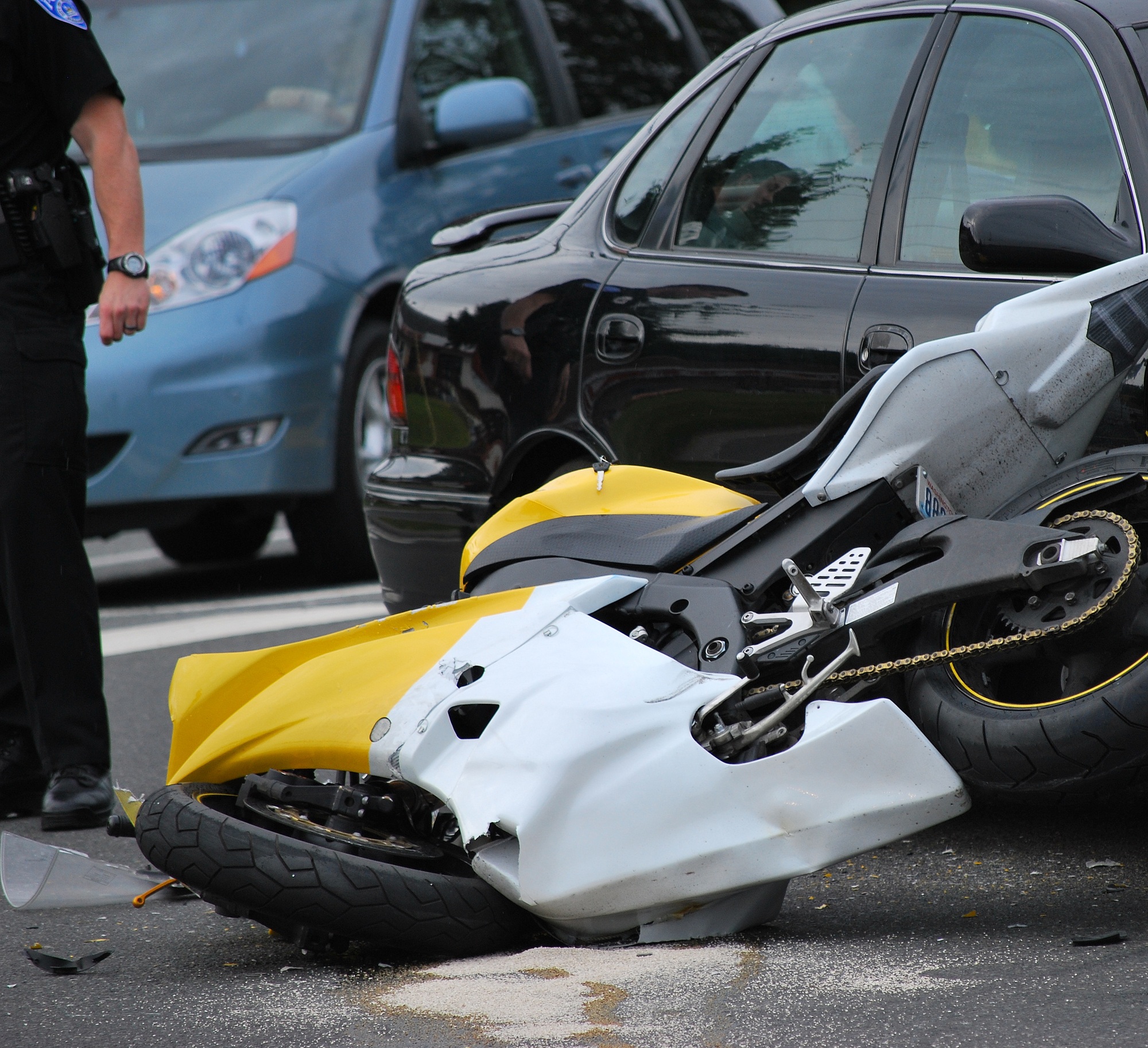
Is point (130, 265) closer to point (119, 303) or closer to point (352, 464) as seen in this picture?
point (119, 303)

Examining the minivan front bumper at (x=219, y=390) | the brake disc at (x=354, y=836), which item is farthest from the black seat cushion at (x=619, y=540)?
the minivan front bumper at (x=219, y=390)

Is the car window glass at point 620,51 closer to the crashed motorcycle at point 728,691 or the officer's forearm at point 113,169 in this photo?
the officer's forearm at point 113,169

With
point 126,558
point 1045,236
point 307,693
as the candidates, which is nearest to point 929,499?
point 1045,236

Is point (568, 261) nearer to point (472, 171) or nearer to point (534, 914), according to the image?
point (534, 914)

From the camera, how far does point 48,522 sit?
13.0 feet

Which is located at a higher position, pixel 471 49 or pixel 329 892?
pixel 471 49

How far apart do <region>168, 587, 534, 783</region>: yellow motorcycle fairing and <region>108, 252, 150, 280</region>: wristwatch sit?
1.22 metres

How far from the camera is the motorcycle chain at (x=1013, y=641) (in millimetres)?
2682

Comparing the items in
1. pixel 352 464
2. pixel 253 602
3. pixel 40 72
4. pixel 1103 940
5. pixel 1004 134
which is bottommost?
pixel 253 602

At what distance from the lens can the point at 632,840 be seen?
265 centimetres

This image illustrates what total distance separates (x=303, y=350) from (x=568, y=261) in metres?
2.51

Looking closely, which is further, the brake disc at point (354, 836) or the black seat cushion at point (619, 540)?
the black seat cushion at point (619, 540)

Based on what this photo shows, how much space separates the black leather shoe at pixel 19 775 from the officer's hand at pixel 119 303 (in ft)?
3.41

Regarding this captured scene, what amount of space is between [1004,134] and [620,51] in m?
4.33
